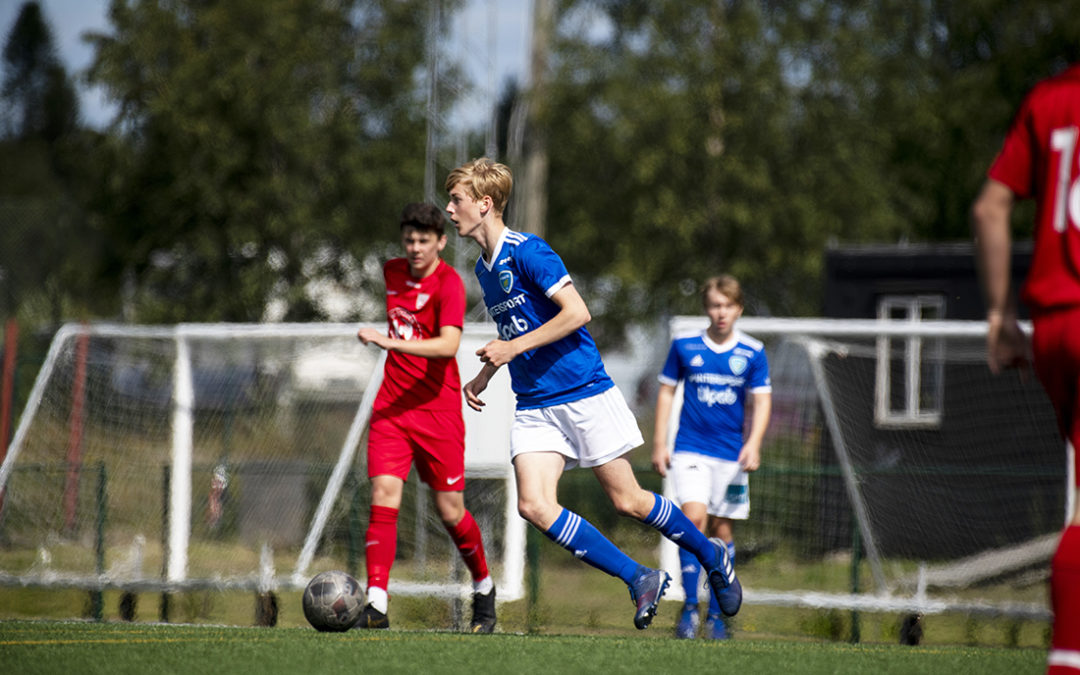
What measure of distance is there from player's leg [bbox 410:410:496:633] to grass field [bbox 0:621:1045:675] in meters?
0.84

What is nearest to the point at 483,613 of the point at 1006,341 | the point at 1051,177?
the point at 1006,341

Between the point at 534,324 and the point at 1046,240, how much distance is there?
2.51 metres

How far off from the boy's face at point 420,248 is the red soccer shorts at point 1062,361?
372 centimetres

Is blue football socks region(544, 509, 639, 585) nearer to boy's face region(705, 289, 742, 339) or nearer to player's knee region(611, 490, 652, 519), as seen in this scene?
player's knee region(611, 490, 652, 519)

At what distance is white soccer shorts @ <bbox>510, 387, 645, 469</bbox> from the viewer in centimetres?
534

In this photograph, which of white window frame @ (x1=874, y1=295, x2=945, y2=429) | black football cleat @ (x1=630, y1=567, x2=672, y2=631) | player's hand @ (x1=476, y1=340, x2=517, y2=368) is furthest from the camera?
white window frame @ (x1=874, y1=295, x2=945, y2=429)

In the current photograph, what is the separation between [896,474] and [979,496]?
90 cm

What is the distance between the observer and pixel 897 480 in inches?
392

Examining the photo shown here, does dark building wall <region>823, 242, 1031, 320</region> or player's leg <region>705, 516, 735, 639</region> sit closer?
player's leg <region>705, 516, 735, 639</region>

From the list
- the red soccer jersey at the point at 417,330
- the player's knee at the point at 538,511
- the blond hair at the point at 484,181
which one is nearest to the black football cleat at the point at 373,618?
the red soccer jersey at the point at 417,330

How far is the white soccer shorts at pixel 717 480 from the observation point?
7.12m

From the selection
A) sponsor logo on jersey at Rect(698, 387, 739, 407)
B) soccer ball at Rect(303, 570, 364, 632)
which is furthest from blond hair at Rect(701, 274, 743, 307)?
soccer ball at Rect(303, 570, 364, 632)

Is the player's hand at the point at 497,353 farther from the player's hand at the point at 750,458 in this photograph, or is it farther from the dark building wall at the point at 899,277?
the dark building wall at the point at 899,277

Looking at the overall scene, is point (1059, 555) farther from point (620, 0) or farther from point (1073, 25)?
point (1073, 25)
